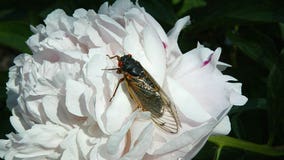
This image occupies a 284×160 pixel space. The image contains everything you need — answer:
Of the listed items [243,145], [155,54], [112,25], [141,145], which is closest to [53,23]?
[112,25]

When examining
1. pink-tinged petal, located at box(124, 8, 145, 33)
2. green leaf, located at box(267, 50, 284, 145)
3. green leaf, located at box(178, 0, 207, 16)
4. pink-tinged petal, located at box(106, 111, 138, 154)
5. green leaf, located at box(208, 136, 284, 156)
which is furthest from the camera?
green leaf, located at box(178, 0, 207, 16)

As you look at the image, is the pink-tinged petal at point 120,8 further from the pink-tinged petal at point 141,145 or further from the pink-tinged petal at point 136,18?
the pink-tinged petal at point 141,145

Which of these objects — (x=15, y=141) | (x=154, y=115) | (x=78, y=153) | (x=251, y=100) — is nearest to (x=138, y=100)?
(x=154, y=115)

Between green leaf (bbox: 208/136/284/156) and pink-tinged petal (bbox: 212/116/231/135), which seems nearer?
pink-tinged petal (bbox: 212/116/231/135)

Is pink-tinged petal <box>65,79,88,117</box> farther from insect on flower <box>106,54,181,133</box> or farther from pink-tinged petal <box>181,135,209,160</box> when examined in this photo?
pink-tinged petal <box>181,135,209,160</box>

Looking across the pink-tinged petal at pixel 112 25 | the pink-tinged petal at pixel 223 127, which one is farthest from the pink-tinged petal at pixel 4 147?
the pink-tinged petal at pixel 223 127

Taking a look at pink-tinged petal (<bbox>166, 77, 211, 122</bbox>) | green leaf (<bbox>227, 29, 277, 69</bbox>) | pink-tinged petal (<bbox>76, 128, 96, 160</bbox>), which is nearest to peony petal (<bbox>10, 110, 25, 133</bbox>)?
pink-tinged petal (<bbox>76, 128, 96, 160</bbox>)

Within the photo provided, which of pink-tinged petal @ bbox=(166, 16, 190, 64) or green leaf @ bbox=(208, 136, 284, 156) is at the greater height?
pink-tinged petal @ bbox=(166, 16, 190, 64)

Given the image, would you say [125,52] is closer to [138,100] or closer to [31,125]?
[138,100]
